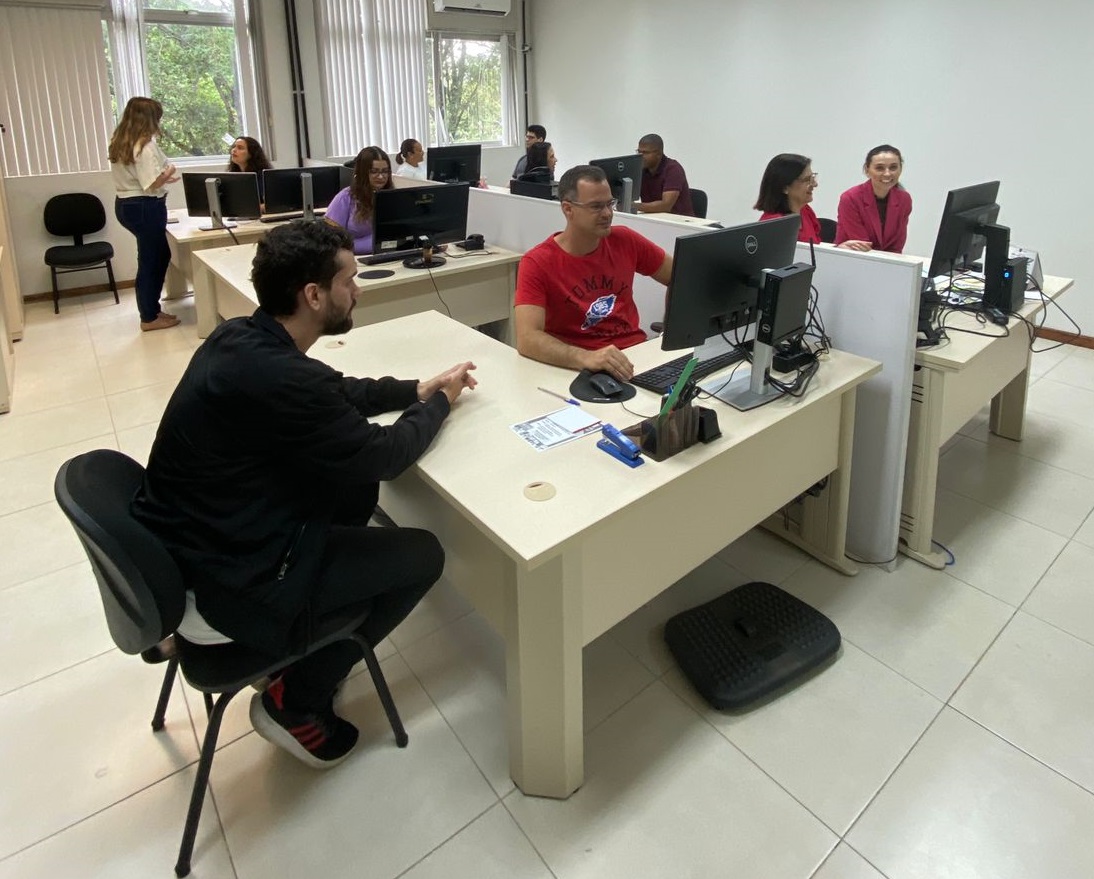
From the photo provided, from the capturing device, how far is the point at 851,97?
5.01 m

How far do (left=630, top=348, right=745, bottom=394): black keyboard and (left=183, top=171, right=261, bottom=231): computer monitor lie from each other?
3.76 meters

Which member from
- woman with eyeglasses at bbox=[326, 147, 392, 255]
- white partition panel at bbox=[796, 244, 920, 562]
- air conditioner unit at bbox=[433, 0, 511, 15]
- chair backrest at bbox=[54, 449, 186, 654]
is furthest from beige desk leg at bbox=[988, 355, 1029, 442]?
air conditioner unit at bbox=[433, 0, 511, 15]

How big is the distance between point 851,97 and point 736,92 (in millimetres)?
1055

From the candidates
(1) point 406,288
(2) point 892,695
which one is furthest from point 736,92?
(2) point 892,695

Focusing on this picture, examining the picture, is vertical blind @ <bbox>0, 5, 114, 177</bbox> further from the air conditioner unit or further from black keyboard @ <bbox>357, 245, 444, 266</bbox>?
black keyboard @ <bbox>357, 245, 444, 266</bbox>

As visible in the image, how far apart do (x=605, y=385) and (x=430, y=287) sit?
178cm

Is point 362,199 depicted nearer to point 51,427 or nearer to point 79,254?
point 51,427

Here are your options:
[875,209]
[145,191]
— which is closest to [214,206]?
[145,191]

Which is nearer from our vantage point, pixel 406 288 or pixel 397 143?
pixel 406 288

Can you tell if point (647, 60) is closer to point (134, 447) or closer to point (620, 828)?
point (134, 447)

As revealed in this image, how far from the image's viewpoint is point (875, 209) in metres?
3.30

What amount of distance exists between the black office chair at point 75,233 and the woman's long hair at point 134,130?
3.58 feet

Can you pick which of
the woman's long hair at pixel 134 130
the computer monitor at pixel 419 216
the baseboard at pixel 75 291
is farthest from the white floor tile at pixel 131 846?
the baseboard at pixel 75 291

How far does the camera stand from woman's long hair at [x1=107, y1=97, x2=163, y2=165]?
4480 millimetres
